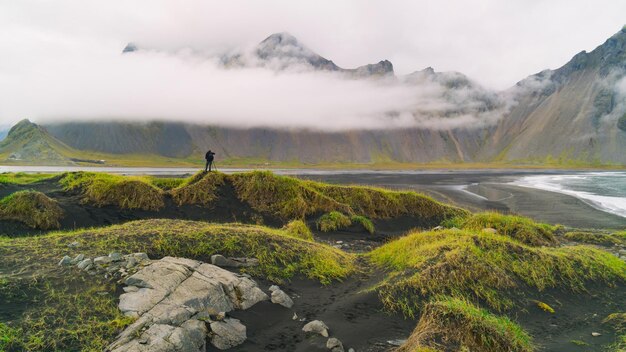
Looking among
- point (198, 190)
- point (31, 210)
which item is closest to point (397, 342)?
point (31, 210)

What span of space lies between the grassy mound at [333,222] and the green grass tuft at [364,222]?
448 millimetres

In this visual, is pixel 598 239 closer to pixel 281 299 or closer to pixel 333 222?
pixel 333 222

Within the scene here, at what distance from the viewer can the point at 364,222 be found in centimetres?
2402

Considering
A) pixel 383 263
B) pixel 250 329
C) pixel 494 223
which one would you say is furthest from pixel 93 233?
pixel 494 223

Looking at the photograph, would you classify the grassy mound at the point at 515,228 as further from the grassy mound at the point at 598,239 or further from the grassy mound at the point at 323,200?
the grassy mound at the point at 323,200

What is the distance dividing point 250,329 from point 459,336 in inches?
188

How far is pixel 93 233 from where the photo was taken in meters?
12.7

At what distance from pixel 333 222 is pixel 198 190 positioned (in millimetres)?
9275

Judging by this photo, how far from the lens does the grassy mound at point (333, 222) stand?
22.6 m

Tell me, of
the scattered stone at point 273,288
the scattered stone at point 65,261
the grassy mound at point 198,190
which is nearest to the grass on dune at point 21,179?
the grassy mound at point 198,190

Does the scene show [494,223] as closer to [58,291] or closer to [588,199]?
[58,291]

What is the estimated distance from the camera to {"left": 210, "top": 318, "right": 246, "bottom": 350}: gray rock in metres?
7.93

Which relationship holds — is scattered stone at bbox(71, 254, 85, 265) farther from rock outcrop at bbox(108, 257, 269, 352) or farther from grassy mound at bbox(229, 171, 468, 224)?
grassy mound at bbox(229, 171, 468, 224)

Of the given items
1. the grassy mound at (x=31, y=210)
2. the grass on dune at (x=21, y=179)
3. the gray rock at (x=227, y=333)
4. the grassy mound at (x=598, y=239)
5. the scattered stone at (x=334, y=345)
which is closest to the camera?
the gray rock at (x=227, y=333)
